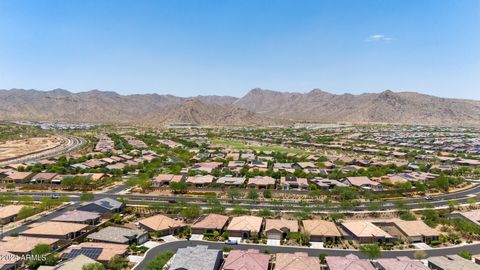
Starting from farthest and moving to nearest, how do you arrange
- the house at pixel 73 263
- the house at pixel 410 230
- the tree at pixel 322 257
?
1. the house at pixel 410 230
2. the tree at pixel 322 257
3. the house at pixel 73 263

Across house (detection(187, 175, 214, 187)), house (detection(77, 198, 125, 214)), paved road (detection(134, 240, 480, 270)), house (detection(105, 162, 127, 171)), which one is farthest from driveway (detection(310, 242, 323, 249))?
house (detection(105, 162, 127, 171))

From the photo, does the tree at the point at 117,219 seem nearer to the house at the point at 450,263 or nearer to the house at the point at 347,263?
the house at the point at 347,263

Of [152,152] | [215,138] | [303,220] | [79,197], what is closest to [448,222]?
[303,220]

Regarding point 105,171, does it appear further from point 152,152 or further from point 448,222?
point 448,222

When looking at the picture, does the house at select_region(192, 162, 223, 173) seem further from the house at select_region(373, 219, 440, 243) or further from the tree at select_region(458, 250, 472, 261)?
the tree at select_region(458, 250, 472, 261)

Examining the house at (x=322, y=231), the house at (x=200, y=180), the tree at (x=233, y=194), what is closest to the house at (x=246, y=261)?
the house at (x=322, y=231)

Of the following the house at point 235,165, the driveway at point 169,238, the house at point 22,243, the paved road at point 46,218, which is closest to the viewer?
the house at point 22,243

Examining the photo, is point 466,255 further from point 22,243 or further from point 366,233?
point 22,243
